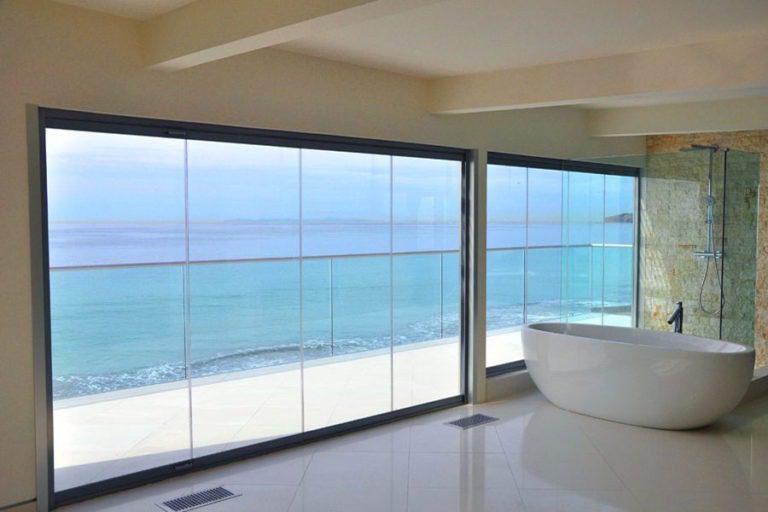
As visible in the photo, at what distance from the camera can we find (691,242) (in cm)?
684

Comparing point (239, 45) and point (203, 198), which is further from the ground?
point (239, 45)

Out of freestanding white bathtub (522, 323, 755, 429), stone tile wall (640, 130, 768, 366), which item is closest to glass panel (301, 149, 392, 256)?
freestanding white bathtub (522, 323, 755, 429)

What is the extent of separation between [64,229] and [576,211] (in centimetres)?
484

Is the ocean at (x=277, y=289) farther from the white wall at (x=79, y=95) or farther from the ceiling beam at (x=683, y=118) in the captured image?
the ceiling beam at (x=683, y=118)

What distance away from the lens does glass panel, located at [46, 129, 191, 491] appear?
4145mm

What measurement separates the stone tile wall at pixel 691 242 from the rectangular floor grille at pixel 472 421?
7.12 ft

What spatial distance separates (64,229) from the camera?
412 centimetres

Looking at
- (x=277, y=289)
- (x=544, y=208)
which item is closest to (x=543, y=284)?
(x=544, y=208)

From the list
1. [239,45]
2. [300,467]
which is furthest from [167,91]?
[300,467]

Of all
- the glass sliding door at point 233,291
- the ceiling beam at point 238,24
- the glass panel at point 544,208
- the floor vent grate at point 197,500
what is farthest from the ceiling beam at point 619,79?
the floor vent grate at point 197,500

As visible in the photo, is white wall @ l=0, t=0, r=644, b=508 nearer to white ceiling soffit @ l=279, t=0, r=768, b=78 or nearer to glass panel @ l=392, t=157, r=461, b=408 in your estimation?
white ceiling soffit @ l=279, t=0, r=768, b=78

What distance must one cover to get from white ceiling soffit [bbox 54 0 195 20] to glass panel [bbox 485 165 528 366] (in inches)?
152

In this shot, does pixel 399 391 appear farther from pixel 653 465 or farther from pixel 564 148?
pixel 564 148

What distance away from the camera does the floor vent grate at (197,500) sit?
13.5 ft
